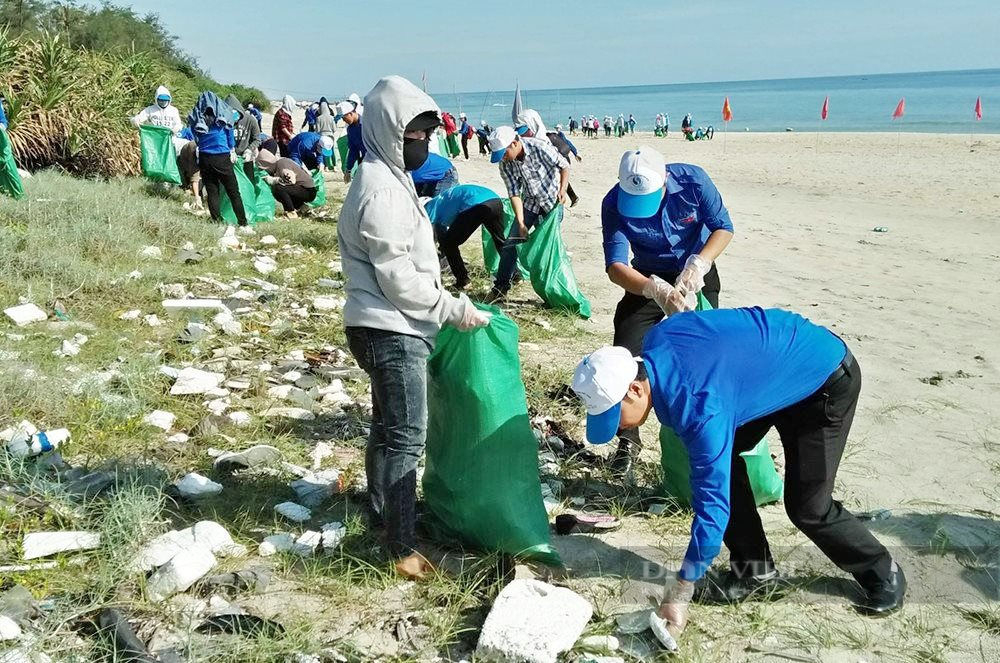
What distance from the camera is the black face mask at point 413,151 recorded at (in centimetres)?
264

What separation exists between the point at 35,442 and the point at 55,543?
2.71 ft

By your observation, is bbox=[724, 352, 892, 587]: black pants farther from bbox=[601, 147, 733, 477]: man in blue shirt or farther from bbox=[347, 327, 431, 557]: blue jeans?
bbox=[347, 327, 431, 557]: blue jeans

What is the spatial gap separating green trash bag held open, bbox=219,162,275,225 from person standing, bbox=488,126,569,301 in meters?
3.64

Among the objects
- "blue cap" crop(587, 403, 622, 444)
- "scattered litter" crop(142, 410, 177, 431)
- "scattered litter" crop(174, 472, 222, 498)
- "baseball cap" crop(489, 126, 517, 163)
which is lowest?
"scattered litter" crop(174, 472, 222, 498)

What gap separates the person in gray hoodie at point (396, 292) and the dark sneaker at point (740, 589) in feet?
3.02

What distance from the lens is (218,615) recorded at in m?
2.47

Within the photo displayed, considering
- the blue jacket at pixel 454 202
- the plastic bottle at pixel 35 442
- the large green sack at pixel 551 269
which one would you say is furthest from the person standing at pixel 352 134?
the plastic bottle at pixel 35 442

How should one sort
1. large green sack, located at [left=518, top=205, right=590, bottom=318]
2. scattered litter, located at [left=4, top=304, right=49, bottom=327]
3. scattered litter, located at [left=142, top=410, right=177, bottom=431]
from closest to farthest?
scattered litter, located at [left=142, top=410, right=177, bottom=431], scattered litter, located at [left=4, top=304, right=49, bottom=327], large green sack, located at [left=518, top=205, right=590, bottom=318]

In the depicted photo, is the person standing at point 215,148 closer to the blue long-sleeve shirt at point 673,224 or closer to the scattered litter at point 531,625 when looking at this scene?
the blue long-sleeve shirt at point 673,224

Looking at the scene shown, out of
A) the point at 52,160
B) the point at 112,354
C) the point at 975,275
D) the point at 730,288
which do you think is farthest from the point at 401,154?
the point at 52,160

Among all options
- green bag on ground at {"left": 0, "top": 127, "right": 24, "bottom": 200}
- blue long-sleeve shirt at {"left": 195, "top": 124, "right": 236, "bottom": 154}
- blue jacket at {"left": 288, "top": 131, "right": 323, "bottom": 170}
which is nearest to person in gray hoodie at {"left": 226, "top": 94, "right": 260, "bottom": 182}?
blue jacket at {"left": 288, "top": 131, "right": 323, "bottom": 170}

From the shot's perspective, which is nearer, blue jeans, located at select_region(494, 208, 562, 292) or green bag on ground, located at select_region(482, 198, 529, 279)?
blue jeans, located at select_region(494, 208, 562, 292)

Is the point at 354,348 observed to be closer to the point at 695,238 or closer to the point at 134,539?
the point at 134,539

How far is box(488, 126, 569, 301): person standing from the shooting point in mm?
6320
